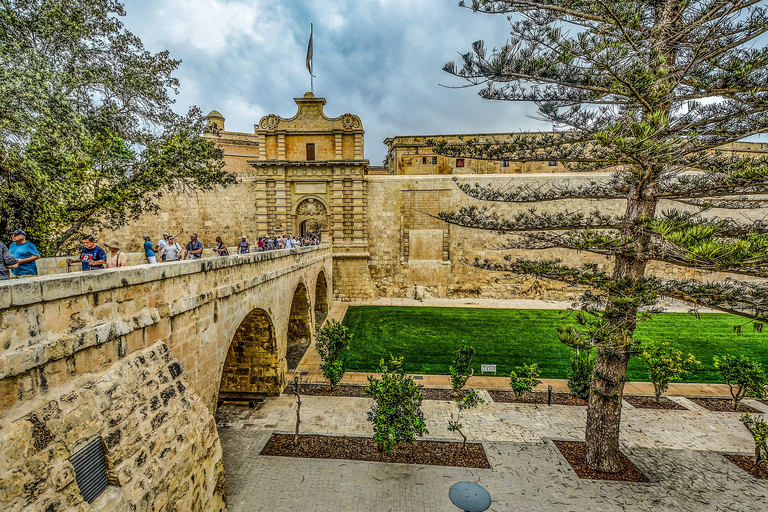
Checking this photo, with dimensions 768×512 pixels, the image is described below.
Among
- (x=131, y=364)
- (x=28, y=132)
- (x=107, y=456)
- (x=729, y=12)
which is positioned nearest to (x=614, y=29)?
(x=729, y=12)

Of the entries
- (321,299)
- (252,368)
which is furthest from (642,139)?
(321,299)

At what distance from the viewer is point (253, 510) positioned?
5281 millimetres

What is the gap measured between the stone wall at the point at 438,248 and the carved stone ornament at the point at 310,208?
10.1 ft

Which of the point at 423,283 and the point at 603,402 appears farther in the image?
the point at 423,283

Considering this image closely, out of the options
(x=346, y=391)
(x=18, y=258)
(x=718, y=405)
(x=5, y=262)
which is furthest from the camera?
(x=346, y=391)

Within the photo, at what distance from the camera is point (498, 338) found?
45.4ft

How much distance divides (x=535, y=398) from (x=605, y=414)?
9.82ft

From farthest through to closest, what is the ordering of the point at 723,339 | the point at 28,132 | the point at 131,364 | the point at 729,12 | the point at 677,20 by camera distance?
the point at 723,339
the point at 28,132
the point at 677,20
the point at 729,12
the point at 131,364

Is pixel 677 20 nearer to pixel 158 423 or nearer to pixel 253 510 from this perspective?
pixel 158 423

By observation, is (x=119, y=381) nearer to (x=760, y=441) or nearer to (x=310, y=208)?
(x=760, y=441)

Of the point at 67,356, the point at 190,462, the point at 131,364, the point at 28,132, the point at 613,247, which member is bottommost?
the point at 190,462

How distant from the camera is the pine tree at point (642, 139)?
448cm

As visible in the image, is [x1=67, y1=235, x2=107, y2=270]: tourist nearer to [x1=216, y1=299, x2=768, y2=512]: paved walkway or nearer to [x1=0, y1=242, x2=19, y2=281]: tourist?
[x1=0, y1=242, x2=19, y2=281]: tourist

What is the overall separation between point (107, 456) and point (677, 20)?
345 inches
